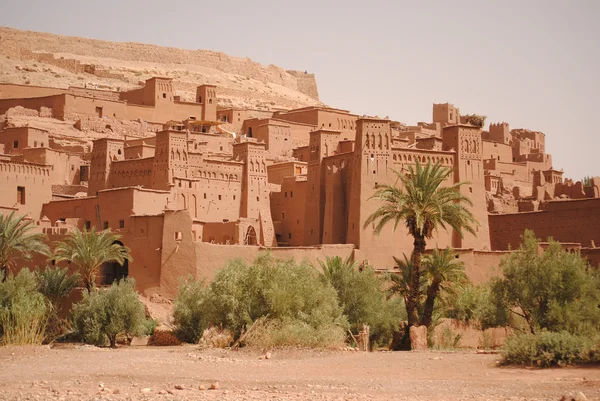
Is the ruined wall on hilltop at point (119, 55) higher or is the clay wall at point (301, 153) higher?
the ruined wall on hilltop at point (119, 55)

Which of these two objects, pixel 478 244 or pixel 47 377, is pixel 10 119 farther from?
pixel 47 377

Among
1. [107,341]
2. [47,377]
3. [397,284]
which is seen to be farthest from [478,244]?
[47,377]

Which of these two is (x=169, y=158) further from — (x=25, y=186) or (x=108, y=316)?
(x=108, y=316)

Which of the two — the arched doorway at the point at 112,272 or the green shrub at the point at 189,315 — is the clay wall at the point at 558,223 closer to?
the arched doorway at the point at 112,272

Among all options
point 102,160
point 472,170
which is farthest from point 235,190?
point 472,170

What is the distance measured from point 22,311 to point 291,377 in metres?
12.1

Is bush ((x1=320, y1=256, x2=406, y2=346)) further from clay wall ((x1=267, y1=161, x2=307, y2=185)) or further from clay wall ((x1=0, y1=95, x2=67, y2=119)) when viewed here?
clay wall ((x1=0, y1=95, x2=67, y2=119))

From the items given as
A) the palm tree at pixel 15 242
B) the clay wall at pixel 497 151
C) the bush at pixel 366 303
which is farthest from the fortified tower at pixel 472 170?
the clay wall at pixel 497 151

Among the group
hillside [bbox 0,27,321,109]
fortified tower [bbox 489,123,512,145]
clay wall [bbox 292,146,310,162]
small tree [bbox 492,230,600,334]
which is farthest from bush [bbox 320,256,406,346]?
hillside [bbox 0,27,321,109]

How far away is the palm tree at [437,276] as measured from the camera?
3036 centimetres

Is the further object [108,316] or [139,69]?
[139,69]

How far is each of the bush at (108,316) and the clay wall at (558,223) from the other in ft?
60.7

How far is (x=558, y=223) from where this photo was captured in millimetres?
44375

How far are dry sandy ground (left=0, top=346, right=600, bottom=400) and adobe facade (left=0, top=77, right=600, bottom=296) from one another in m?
11.6
